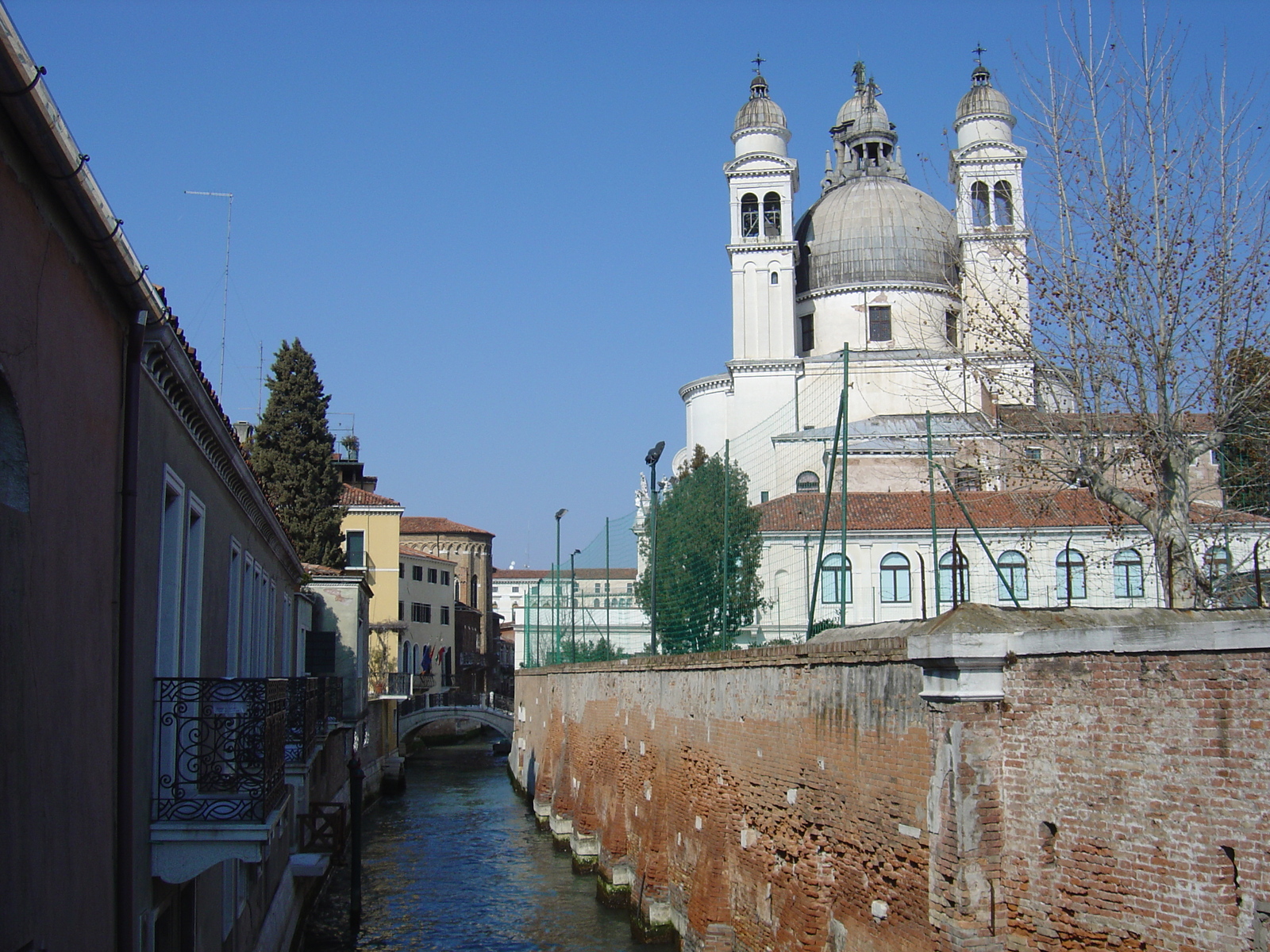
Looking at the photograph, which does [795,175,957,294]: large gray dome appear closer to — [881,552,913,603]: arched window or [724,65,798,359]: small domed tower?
[724,65,798,359]: small domed tower

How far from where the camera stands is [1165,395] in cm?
1468

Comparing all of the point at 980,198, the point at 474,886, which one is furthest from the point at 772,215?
the point at 474,886

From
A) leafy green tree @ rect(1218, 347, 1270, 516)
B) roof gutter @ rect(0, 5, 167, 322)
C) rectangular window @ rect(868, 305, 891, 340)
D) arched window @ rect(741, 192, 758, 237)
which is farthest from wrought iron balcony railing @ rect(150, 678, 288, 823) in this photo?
arched window @ rect(741, 192, 758, 237)

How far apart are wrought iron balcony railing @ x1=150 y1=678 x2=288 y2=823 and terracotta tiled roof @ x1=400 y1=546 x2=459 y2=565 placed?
53.6 metres

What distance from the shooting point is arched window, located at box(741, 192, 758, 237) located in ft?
174

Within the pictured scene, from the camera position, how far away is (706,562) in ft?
56.1

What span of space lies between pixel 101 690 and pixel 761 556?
11.2 m

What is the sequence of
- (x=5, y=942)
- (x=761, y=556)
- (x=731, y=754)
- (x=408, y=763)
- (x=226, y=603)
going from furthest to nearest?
(x=408, y=763) < (x=761, y=556) < (x=731, y=754) < (x=226, y=603) < (x=5, y=942)

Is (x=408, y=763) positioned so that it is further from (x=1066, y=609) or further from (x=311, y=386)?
(x=1066, y=609)

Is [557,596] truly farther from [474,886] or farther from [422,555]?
[422,555]

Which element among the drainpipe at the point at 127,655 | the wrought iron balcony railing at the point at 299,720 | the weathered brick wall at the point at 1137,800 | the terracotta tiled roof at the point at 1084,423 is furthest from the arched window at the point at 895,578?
the drainpipe at the point at 127,655

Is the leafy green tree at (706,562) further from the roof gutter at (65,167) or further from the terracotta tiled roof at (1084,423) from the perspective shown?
the roof gutter at (65,167)

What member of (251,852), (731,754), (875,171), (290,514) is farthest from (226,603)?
(875,171)

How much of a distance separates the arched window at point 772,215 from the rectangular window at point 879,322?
16.8 feet
